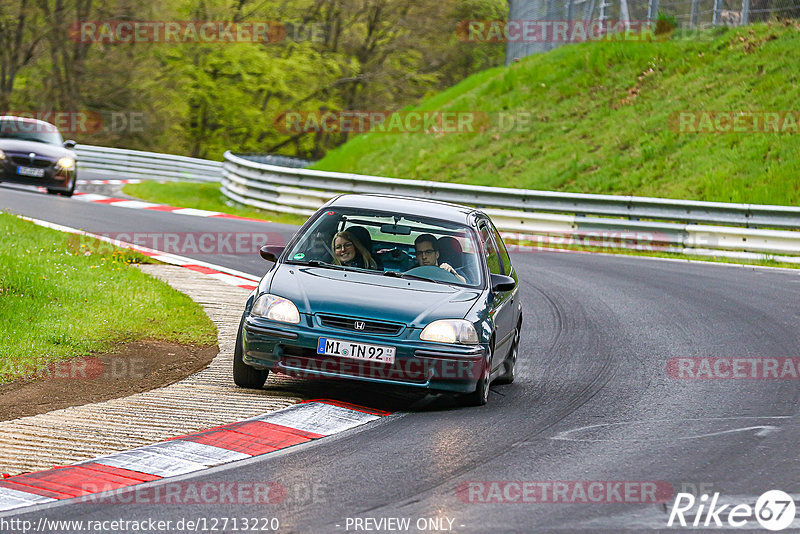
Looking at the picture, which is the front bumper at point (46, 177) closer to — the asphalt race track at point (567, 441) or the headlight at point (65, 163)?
the headlight at point (65, 163)

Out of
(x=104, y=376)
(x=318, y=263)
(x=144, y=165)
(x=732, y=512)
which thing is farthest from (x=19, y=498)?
(x=144, y=165)

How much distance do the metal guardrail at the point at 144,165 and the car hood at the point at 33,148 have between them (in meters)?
13.0

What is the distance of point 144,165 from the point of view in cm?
3819

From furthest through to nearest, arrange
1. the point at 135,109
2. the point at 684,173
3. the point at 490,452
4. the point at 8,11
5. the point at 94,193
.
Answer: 1. the point at 135,109
2. the point at 8,11
3. the point at 94,193
4. the point at 684,173
5. the point at 490,452

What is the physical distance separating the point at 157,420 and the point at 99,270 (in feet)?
19.0

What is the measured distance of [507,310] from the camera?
923 centimetres

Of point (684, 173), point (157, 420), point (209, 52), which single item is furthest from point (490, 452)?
point (209, 52)

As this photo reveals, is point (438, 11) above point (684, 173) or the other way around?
above

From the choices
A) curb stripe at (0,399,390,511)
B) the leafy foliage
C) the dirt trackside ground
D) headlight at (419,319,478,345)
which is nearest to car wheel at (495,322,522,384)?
headlight at (419,319,478,345)

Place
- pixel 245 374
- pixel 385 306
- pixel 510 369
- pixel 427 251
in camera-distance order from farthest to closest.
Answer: pixel 510 369
pixel 427 251
pixel 245 374
pixel 385 306

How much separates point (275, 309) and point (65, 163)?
18.0m

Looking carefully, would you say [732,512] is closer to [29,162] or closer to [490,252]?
[490,252]

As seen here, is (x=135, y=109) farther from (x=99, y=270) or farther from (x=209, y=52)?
Result: (x=99, y=270)

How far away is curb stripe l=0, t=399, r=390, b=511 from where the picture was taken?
5785 millimetres
